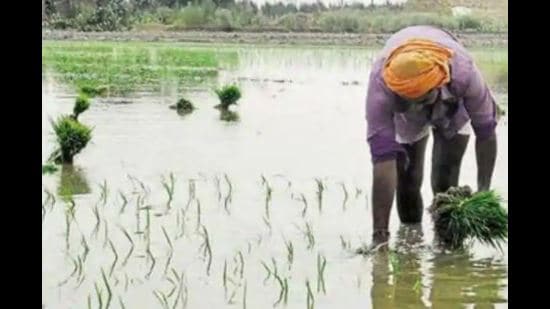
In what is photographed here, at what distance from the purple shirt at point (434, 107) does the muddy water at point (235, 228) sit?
1.54ft

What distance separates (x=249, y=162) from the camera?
9.11 meters

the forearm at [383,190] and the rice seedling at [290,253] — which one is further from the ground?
the forearm at [383,190]

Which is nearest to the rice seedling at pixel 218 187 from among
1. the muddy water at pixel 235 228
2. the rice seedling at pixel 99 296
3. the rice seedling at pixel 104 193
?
the muddy water at pixel 235 228

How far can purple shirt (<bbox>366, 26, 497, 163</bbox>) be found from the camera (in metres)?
5.36

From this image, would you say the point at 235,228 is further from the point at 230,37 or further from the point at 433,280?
the point at 230,37

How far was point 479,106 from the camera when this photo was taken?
5.71 m

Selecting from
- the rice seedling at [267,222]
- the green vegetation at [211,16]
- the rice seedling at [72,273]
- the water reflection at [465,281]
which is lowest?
the water reflection at [465,281]

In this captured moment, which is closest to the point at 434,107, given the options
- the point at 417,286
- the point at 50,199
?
the point at 417,286

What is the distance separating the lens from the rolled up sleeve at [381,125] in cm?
532

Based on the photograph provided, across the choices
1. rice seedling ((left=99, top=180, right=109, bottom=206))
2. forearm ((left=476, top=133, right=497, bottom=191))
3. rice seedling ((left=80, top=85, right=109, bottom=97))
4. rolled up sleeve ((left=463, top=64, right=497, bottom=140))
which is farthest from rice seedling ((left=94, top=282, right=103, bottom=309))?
rice seedling ((left=80, top=85, right=109, bottom=97))

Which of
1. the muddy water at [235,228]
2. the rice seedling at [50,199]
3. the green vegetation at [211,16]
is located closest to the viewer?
the muddy water at [235,228]

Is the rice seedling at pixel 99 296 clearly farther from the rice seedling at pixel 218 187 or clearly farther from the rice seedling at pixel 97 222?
the rice seedling at pixel 218 187

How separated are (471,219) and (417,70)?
37.3 inches
